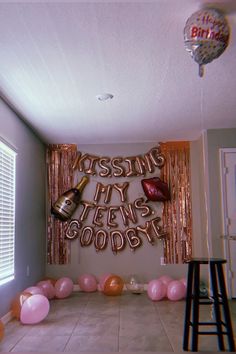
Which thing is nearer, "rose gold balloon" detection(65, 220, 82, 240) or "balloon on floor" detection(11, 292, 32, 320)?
"balloon on floor" detection(11, 292, 32, 320)

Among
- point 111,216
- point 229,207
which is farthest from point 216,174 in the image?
point 111,216

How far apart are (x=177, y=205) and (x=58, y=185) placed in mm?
1966

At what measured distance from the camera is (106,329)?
3.68m

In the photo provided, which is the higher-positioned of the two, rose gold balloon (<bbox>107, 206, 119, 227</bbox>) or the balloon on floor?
rose gold balloon (<bbox>107, 206, 119, 227</bbox>)

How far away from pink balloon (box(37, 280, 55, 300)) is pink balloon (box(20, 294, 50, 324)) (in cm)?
116

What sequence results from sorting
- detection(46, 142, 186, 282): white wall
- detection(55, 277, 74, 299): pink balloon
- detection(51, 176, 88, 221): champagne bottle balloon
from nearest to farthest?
detection(55, 277, 74, 299): pink balloon
detection(51, 176, 88, 221): champagne bottle balloon
detection(46, 142, 186, 282): white wall

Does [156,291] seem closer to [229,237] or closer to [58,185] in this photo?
[229,237]

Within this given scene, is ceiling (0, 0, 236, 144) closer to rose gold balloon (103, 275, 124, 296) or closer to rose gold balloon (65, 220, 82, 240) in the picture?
rose gold balloon (65, 220, 82, 240)

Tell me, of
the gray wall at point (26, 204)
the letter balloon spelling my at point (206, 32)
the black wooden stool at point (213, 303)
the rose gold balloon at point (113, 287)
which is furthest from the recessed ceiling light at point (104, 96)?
the rose gold balloon at point (113, 287)

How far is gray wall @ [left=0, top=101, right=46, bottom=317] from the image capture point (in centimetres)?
422

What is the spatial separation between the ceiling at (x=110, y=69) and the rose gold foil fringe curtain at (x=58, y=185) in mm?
843

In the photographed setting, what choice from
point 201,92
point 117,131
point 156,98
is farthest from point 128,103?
point 117,131

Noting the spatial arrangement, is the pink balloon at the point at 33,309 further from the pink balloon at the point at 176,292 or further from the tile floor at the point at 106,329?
the pink balloon at the point at 176,292

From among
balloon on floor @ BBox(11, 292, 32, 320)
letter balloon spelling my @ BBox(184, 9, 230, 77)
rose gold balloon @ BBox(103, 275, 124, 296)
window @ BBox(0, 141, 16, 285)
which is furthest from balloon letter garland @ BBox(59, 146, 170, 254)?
letter balloon spelling my @ BBox(184, 9, 230, 77)
